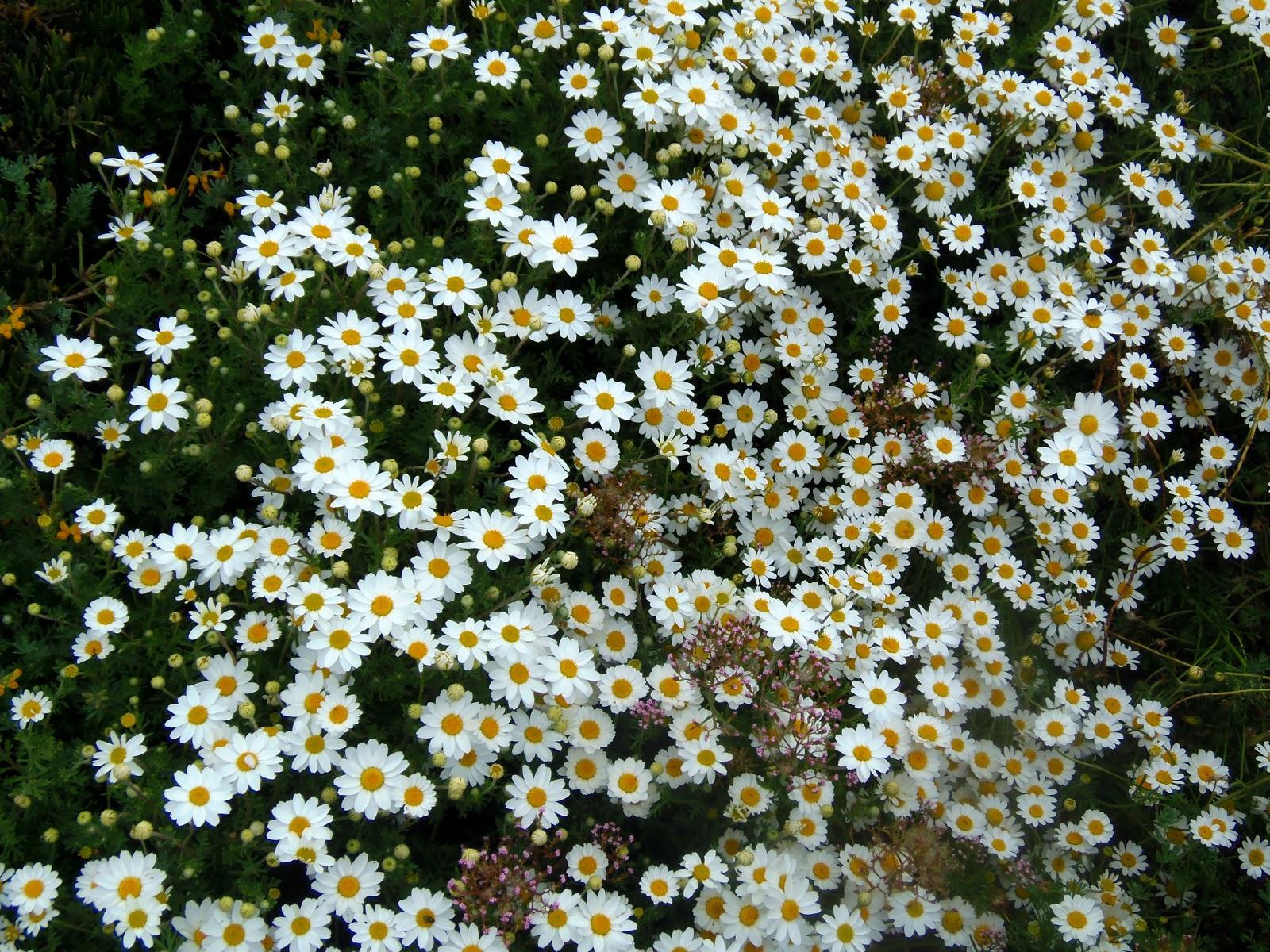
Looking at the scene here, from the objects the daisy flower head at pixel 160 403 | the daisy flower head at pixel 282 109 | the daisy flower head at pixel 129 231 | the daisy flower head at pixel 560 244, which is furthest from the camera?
the daisy flower head at pixel 282 109

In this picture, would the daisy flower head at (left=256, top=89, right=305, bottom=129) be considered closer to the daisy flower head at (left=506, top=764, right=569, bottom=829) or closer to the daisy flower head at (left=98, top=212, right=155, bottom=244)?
the daisy flower head at (left=98, top=212, right=155, bottom=244)

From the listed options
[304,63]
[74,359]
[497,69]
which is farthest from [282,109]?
[74,359]

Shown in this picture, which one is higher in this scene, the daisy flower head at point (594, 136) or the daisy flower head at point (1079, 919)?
the daisy flower head at point (594, 136)

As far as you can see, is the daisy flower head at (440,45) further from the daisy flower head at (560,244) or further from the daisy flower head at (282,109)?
the daisy flower head at (560,244)

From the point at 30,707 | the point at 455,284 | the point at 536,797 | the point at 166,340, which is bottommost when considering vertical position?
the point at 30,707

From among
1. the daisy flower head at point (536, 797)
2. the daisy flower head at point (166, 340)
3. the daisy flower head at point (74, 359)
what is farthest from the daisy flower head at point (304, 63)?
the daisy flower head at point (536, 797)

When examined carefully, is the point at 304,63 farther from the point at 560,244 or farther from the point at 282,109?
the point at 560,244

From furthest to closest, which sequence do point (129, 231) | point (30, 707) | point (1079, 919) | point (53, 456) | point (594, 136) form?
point (594, 136), point (129, 231), point (1079, 919), point (53, 456), point (30, 707)

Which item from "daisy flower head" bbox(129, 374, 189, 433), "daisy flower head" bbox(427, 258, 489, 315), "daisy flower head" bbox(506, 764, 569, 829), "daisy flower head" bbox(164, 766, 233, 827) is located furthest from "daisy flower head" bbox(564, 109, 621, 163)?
"daisy flower head" bbox(164, 766, 233, 827)

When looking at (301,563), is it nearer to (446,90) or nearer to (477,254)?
(477,254)
